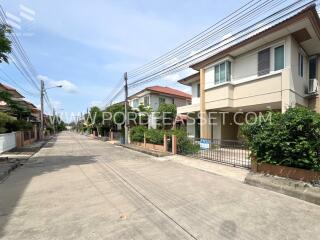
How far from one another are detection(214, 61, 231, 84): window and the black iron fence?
16.0 feet

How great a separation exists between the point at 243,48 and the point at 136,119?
1581cm

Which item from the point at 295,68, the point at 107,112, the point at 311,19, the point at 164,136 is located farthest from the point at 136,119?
the point at 311,19

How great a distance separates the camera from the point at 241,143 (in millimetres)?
8742

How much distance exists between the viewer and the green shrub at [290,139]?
234 inches

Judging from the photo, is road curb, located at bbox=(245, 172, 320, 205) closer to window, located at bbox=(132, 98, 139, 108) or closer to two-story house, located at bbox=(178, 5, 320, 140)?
two-story house, located at bbox=(178, 5, 320, 140)

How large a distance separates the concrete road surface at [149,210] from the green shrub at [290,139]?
1.14 m

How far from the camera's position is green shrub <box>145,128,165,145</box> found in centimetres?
1550

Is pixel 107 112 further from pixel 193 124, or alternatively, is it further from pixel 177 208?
pixel 177 208

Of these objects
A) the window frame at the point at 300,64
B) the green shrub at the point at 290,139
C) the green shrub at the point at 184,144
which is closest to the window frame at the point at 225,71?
the window frame at the point at 300,64

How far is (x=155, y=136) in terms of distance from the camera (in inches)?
639

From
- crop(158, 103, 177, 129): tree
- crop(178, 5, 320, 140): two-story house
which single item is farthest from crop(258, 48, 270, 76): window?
crop(158, 103, 177, 129): tree

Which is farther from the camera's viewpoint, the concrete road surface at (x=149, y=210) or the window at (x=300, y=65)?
the window at (x=300, y=65)

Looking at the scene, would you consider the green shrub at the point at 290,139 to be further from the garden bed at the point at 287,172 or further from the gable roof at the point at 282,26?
the gable roof at the point at 282,26

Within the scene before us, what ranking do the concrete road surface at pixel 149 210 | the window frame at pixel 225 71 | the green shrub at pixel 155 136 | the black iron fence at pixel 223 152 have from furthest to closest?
the green shrub at pixel 155 136 → the window frame at pixel 225 71 → the black iron fence at pixel 223 152 → the concrete road surface at pixel 149 210
